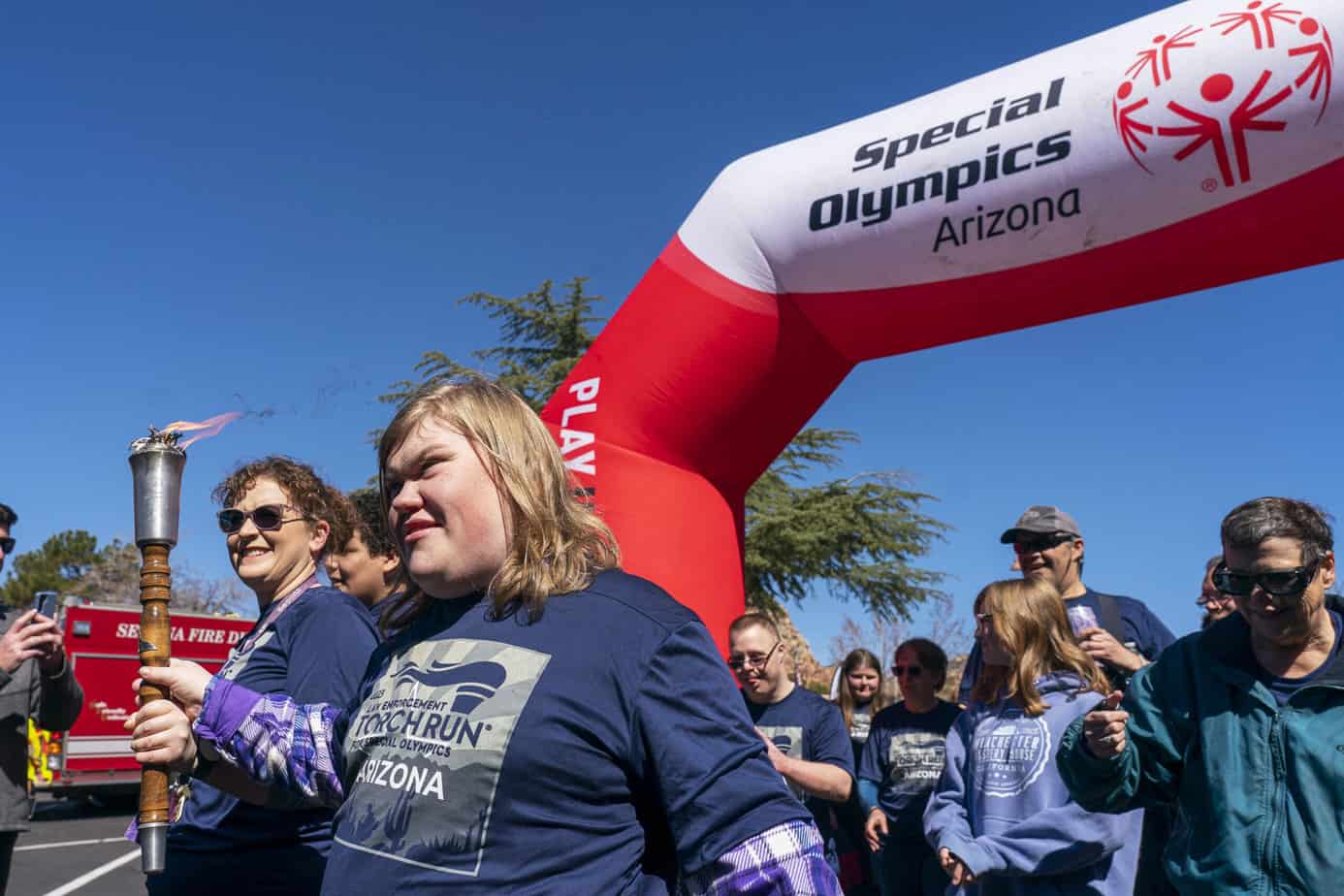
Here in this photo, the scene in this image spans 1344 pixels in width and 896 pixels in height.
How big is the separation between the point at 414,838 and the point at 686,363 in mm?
3547

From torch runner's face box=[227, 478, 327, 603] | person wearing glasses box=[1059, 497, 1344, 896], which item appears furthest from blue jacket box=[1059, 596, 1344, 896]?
torch runner's face box=[227, 478, 327, 603]

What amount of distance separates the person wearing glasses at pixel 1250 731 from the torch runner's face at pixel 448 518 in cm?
171

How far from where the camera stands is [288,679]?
7.61 ft

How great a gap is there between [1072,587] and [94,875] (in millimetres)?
8056

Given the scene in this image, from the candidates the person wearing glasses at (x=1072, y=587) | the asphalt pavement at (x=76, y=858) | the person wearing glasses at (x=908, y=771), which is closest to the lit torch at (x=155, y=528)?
the person wearing glasses at (x=1072, y=587)

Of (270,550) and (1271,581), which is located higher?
(270,550)

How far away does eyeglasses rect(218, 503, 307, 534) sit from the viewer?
106 inches

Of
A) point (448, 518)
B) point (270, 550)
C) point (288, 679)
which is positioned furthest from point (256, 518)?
point (448, 518)

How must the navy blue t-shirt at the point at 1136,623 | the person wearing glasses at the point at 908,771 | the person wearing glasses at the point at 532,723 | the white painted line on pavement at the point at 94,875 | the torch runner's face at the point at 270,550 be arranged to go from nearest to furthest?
the person wearing glasses at the point at 532,723, the torch runner's face at the point at 270,550, the navy blue t-shirt at the point at 1136,623, the person wearing glasses at the point at 908,771, the white painted line on pavement at the point at 94,875

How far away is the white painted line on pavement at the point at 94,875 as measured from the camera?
7.87m

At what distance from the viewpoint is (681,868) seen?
1339 mm

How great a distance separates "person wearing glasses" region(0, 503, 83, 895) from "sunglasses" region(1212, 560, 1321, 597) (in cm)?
362

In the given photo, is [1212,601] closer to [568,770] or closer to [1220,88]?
[1220,88]

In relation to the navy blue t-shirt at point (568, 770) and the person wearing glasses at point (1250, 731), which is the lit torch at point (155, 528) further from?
the person wearing glasses at point (1250, 731)
